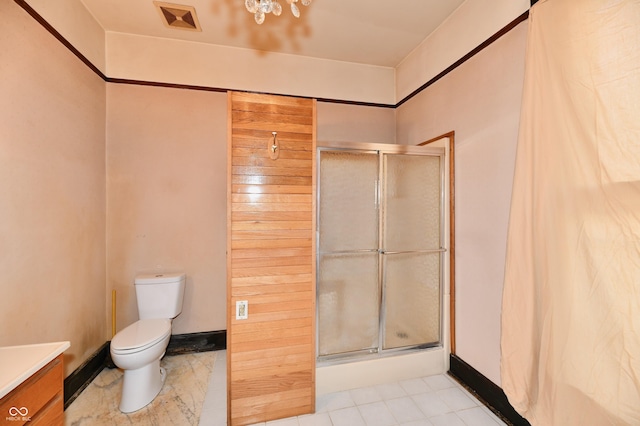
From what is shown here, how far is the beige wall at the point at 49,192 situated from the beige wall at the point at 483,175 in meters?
2.86

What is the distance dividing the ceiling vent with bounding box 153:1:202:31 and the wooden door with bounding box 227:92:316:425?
1096mm

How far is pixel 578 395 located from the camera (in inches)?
46.3

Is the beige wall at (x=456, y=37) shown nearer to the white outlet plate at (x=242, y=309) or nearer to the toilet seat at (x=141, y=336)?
the white outlet plate at (x=242, y=309)

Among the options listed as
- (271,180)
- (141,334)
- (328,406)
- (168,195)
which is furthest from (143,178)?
(328,406)

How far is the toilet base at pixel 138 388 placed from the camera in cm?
182

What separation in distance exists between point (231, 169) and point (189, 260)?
132cm

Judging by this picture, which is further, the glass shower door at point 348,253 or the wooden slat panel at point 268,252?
the glass shower door at point 348,253

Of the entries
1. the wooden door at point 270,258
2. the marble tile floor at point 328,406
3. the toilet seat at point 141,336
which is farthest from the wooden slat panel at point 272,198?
the marble tile floor at point 328,406

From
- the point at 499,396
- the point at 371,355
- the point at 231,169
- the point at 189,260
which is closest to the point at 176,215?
the point at 189,260

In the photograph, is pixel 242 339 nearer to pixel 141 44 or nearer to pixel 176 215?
pixel 176 215

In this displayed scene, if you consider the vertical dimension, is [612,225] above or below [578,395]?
above

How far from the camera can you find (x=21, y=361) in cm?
103

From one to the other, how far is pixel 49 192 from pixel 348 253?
209 centimetres

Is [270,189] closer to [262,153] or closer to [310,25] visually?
[262,153]
